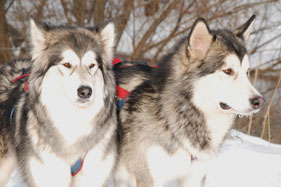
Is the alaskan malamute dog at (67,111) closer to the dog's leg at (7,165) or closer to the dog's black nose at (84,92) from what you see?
A: the dog's black nose at (84,92)

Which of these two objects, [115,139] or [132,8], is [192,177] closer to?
[115,139]

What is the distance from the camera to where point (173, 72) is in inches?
109

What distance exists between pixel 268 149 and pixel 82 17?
4.22 meters

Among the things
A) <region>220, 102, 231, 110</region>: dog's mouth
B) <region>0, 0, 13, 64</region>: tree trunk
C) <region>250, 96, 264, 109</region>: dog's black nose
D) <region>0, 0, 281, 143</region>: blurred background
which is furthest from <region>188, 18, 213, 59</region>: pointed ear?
<region>0, 0, 13, 64</region>: tree trunk

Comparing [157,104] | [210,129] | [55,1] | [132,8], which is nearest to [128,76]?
[157,104]

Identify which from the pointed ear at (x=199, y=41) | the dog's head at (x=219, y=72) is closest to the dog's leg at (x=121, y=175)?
the dog's head at (x=219, y=72)

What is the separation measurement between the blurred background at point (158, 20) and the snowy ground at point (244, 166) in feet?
5.22

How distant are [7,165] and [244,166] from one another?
2845mm

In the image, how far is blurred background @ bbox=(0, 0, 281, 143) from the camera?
6.68 m

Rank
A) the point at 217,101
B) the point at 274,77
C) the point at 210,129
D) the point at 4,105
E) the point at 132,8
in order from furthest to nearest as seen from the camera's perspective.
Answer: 1. the point at 274,77
2. the point at 132,8
3. the point at 4,105
4. the point at 210,129
5. the point at 217,101

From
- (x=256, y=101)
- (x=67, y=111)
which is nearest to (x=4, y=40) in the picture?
(x=67, y=111)

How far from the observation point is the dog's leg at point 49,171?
2.49 meters

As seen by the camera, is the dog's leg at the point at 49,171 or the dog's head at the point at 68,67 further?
the dog's leg at the point at 49,171

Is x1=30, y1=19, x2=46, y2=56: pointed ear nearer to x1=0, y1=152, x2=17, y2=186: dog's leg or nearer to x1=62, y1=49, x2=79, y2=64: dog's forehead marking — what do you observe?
x1=62, y1=49, x2=79, y2=64: dog's forehead marking
